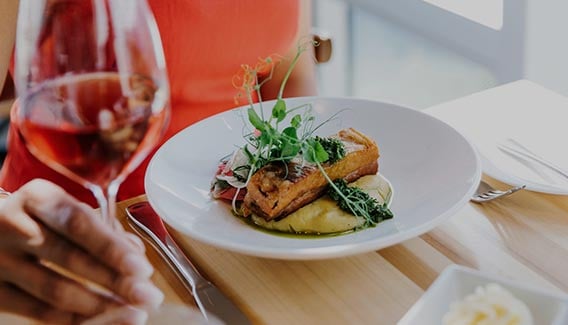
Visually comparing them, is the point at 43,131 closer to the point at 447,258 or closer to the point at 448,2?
the point at 447,258

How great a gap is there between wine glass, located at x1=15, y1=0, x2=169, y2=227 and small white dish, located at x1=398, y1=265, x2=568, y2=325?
298mm

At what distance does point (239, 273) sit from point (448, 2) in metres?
1.60

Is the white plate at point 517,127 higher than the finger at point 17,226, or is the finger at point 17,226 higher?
the finger at point 17,226

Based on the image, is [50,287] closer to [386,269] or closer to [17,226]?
[17,226]

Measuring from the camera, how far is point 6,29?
1.16 m

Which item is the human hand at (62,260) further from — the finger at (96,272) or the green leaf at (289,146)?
the green leaf at (289,146)

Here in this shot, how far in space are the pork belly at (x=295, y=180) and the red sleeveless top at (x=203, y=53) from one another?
0.42 meters

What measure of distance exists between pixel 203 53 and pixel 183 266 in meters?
0.57

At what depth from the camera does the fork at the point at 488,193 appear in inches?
37.6

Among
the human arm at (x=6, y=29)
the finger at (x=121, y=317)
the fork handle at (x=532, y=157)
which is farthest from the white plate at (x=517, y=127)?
the human arm at (x=6, y=29)

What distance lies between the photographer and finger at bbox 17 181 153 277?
2.10ft

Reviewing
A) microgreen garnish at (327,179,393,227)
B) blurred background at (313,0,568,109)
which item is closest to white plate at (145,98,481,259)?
microgreen garnish at (327,179,393,227)

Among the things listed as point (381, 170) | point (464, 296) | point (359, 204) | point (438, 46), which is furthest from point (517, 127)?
point (438, 46)

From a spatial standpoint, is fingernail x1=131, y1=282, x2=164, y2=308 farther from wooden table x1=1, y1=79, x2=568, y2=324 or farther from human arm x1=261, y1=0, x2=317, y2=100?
human arm x1=261, y1=0, x2=317, y2=100
